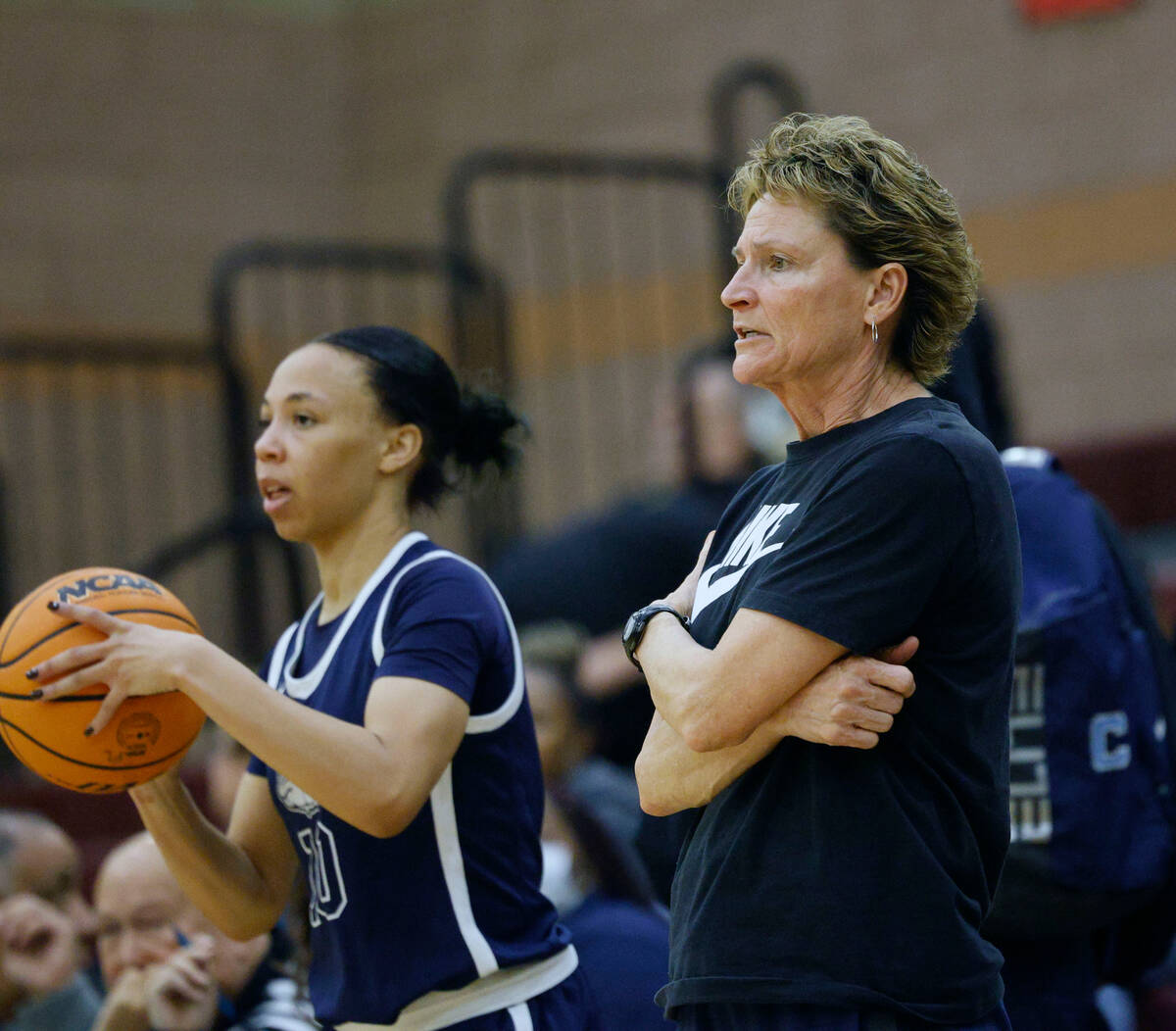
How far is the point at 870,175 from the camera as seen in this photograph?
200 cm

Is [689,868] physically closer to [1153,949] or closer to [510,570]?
[1153,949]

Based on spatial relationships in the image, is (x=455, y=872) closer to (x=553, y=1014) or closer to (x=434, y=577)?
(x=553, y=1014)

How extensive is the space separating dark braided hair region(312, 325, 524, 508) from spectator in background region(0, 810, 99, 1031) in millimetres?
1589

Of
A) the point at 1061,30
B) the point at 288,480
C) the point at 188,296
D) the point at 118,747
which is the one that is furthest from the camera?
the point at 188,296

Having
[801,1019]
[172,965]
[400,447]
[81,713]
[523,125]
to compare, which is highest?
[523,125]

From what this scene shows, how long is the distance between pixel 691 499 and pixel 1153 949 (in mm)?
2610

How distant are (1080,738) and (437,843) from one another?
1.11 meters

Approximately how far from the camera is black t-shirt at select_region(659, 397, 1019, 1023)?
1.83m

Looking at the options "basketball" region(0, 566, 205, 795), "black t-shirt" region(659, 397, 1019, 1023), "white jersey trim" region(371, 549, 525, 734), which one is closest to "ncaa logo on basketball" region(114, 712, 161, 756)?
"basketball" region(0, 566, 205, 795)

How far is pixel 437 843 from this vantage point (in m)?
2.34

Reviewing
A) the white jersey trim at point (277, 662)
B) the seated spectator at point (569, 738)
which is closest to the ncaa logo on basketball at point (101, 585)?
the white jersey trim at point (277, 662)

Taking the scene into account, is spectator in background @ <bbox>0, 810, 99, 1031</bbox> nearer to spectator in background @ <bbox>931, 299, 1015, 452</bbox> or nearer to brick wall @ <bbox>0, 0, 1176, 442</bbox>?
spectator in background @ <bbox>931, 299, 1015, 452</bbox>

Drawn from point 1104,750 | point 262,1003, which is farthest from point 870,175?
point 262,1003

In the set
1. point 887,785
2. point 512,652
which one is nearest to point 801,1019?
point 887,785
